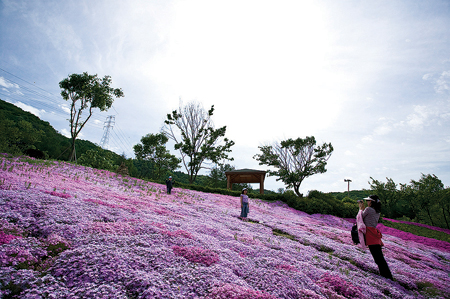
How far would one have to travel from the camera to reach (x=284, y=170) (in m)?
33.7

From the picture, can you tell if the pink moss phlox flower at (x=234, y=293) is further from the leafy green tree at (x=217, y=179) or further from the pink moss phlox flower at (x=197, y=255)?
the leafy green tree at (x=217, y=179)

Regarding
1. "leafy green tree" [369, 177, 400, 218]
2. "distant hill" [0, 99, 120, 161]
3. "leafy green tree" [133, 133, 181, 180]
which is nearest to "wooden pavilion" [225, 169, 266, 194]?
"leafy green tree" [133, 133, 181, 180]

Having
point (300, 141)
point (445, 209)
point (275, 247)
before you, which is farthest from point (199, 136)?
point (445, 209)

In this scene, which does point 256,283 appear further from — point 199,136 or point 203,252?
point 199,136

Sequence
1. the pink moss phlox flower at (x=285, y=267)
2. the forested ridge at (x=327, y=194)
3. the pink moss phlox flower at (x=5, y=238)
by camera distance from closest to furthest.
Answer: the pink moss phlox flower at (x=5, y=238), the pink moss phlox flower at (x=285, y=267), the forested ridge at (x=327, y=194)

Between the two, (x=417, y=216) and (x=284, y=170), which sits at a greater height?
(x=284, y=170)

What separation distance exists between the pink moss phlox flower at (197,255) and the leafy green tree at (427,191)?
143ft

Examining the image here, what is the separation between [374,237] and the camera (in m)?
6.11

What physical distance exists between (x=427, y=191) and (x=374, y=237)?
46.1 m

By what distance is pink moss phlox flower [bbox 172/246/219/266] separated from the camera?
4311 mm

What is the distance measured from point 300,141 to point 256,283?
34.8 m

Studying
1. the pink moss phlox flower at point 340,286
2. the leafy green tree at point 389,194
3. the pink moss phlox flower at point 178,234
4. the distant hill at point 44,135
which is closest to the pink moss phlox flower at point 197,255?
the pink moss phlox flower at point 178,234

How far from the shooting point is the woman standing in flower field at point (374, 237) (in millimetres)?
6082

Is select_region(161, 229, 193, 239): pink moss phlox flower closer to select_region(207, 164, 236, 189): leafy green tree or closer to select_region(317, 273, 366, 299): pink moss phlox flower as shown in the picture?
select_region(317, 273, 366, 299): pink moss phlox flower
